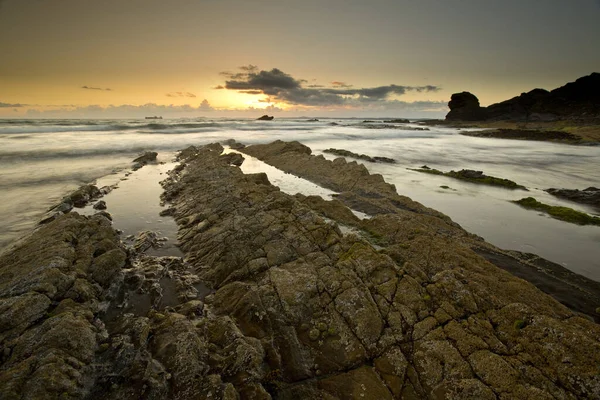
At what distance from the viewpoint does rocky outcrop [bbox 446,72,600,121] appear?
134525 mm

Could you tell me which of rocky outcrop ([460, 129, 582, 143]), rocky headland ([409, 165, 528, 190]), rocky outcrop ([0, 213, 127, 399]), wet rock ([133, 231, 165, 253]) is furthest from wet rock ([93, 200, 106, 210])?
rocky outcrop ([460, 129, 582, 143])

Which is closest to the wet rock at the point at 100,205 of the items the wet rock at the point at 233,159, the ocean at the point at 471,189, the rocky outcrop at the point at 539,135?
the ocean at the point at 471,189

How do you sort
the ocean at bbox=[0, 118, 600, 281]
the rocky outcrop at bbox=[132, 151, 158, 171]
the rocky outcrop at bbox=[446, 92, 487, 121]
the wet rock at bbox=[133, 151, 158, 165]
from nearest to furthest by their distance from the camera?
the ocean at bbox=[0, 118, 600, 281], the rocky outcrop at bbox=[132, 151, 158, 171], the wet rock at bbox=[133, 151, 158, 165], the rocky outcrop at bbox=[446, 92, 487, 121]

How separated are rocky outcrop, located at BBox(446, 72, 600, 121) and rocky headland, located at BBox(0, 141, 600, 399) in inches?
6353

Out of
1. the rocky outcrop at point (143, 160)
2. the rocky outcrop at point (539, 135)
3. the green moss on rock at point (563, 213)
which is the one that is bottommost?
the green moss on rock at point (563, 213)

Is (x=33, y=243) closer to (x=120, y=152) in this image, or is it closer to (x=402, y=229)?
(x=402, y=229)

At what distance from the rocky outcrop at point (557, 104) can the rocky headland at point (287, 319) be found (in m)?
161

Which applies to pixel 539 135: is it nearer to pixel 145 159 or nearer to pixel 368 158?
pixel 368 158

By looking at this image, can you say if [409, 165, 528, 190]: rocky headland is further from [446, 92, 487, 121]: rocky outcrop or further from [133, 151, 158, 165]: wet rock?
[446, 92, 487, 121]: rocky outcrop

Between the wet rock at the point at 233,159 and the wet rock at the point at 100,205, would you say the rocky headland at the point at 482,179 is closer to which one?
the wet rock at the point at 233,159

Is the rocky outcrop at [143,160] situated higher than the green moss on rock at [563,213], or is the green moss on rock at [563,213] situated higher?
the rocky outcrop at [143,160]

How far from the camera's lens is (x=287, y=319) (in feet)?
31.2

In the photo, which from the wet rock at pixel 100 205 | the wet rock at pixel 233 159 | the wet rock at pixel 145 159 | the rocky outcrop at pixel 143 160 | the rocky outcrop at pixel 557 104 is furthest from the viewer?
the rocky outcrop at pixel 557 104

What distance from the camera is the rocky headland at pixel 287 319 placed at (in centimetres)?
713
